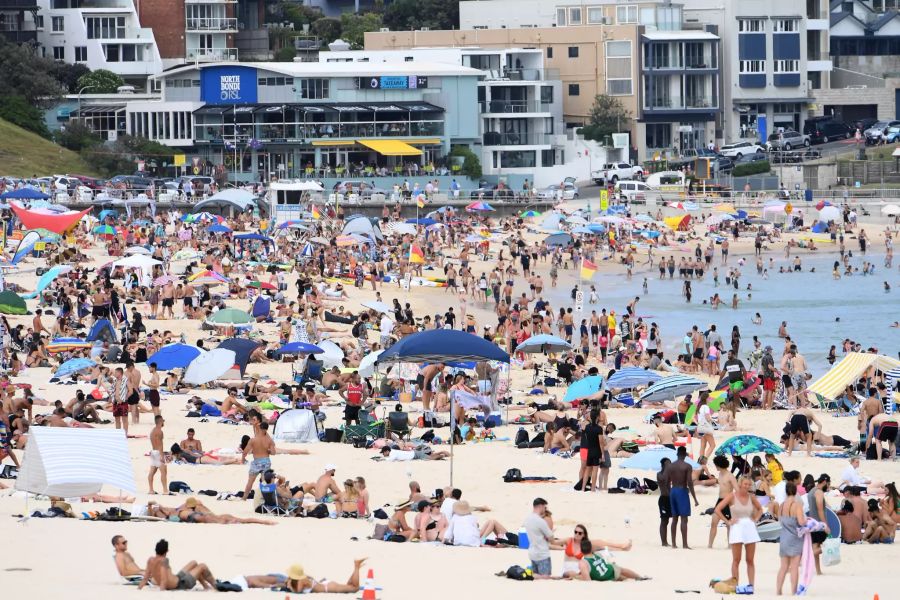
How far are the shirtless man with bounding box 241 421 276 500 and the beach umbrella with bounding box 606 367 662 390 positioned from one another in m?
7.15

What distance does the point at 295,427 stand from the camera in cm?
2172

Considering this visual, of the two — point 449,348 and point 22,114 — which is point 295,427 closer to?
point 449,348

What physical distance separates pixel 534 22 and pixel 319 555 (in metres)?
67.3

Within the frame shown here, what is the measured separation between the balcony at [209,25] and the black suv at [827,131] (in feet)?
92.2

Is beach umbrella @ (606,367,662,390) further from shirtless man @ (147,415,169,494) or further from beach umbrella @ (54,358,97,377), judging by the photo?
shirtless man @ (147,415,169,494)

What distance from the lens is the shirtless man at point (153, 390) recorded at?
70.7ft

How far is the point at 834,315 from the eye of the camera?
42.4 m

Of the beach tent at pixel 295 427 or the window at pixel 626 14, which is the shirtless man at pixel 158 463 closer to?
the beach tent at pixel 295 427

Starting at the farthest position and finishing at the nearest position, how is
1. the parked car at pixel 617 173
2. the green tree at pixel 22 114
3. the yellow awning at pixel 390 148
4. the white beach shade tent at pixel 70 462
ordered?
1. the green tree at pixel 22 114
2. the parked car at pixel 617 173
3. the yellow awning at pixel 390 148
4. the white beach shade tent at pixel 70 462

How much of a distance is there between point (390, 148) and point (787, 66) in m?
22.3

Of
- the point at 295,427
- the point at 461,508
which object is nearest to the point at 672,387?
the point at 295,427

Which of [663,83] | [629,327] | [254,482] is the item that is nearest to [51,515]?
[254,482]

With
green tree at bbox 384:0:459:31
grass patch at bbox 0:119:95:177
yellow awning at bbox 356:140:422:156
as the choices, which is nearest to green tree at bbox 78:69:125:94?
grass patch at bbox 0:119:95:177

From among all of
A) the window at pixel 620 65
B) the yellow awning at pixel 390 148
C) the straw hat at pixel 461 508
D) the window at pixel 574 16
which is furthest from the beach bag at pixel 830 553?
the window at pixel 574 16
